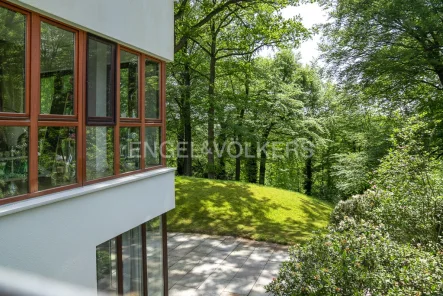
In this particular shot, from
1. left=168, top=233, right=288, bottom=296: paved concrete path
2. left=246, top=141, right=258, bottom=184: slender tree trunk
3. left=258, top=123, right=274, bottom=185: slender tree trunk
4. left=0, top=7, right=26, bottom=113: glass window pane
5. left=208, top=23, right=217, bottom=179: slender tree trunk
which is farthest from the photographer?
left=246, top=141, right=258, bottom=184: slender tree trunk

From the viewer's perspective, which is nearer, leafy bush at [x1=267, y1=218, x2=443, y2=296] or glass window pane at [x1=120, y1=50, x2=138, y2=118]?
leafy bush at [x1=267, y1=218, x2=443, y2=296]

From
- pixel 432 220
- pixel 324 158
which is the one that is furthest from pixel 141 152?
pixel 324 158

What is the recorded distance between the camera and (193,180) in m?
17.1

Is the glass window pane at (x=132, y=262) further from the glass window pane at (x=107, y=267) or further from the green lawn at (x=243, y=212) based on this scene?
the green lawn at (x=243, y=212)

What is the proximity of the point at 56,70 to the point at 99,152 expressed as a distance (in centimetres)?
128

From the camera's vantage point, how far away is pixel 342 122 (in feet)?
74.4

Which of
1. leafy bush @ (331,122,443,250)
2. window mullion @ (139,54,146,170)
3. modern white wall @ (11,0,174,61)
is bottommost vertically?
leafy bush @ (331,122,443,250)

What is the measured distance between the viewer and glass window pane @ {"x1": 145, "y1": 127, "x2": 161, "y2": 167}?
611 cm

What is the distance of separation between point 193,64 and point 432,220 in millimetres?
15489

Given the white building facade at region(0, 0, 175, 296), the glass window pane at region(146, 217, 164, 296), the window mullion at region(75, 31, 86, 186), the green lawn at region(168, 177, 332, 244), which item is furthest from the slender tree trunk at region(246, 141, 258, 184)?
the window mullion at region(75, 31, 86, 186)

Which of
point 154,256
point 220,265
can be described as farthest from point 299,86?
point 154,256

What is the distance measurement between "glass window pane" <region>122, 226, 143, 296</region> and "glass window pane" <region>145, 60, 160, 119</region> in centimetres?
208

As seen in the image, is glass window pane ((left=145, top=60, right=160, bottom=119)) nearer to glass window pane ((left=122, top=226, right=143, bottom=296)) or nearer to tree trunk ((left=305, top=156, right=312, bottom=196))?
glass window pane ((left=122, top=226, right=143, bottom=296))

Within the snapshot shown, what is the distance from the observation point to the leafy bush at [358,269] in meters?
4.34
